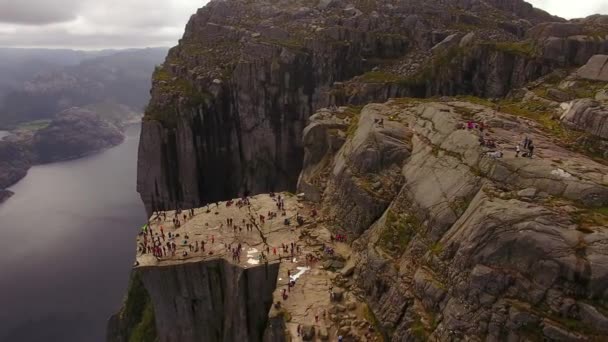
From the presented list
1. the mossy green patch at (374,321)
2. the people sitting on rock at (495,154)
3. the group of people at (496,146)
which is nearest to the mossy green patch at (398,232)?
the mossy green patch at (374,321)

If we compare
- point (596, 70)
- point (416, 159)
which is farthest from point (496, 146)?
point (596, 70)

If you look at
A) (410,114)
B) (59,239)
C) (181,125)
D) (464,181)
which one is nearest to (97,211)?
(59,239)

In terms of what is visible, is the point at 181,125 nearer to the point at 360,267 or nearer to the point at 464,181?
the point at 360,267

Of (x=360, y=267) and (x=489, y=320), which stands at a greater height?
(x=489, y=320)

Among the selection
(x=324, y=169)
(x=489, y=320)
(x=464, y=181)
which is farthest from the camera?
(x=324, y=169)

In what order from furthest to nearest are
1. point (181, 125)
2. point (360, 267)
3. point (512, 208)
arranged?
1. point (181, 125)
2. point (360, 267)
3. point (512, 208)

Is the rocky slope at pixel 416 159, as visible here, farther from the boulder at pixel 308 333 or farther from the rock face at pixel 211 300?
the rock face at pixel 211 300

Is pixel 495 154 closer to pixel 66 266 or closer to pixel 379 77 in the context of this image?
pixel 379 77
